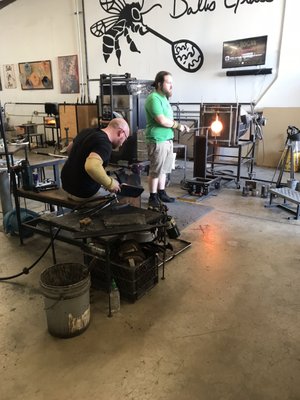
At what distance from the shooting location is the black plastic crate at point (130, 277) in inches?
84.5

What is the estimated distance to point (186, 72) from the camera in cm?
690

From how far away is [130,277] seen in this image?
7.01 feet

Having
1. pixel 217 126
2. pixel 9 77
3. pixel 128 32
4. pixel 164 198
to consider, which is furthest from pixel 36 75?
pixel 164 198

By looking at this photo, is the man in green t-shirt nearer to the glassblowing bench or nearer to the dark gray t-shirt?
the dark gray t-shirt

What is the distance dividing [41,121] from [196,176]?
20.5ft

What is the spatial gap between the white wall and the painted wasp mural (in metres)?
0.10

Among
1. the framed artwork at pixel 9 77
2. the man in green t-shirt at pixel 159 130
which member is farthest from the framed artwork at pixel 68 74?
the man in green t-shirt at pixel 159 130

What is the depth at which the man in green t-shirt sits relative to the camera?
3545mm

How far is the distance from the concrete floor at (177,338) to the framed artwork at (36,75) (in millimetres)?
7473

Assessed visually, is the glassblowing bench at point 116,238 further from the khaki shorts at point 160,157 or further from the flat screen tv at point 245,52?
the flat screen tv at point 245,52

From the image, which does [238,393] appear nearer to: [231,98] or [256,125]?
[256,125]

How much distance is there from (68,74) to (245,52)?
470 centimetres

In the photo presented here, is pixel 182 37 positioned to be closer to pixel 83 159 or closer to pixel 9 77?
pixel 83 159

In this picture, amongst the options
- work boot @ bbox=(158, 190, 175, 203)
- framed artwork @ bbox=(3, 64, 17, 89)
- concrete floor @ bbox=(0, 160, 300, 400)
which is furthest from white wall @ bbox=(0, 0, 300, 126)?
concrete floor @ bbox=(0, 160, 300, 400)
